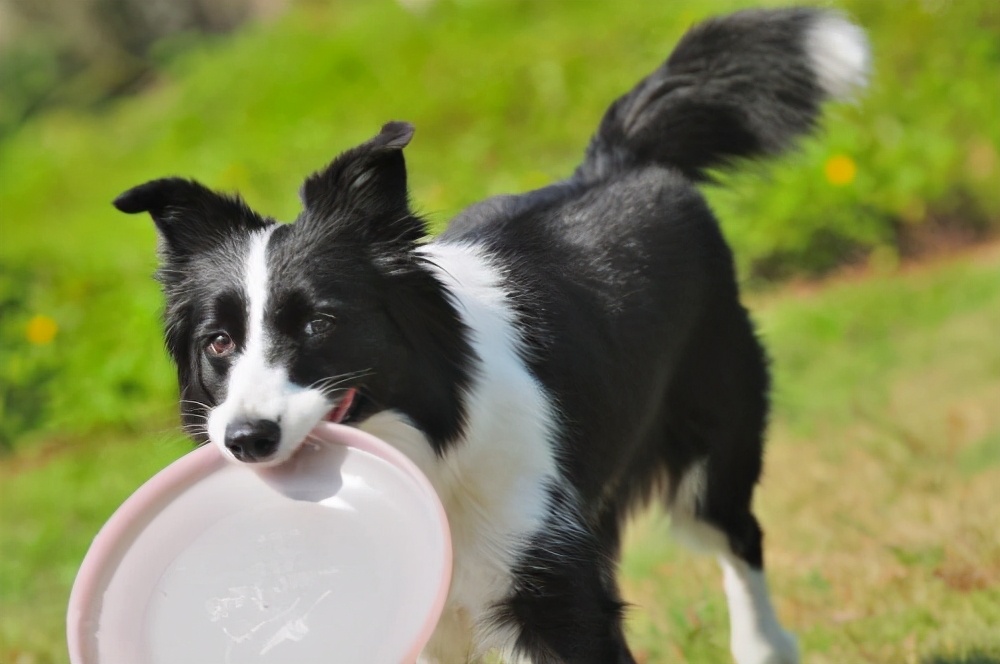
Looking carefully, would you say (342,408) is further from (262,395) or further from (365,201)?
(365,201)

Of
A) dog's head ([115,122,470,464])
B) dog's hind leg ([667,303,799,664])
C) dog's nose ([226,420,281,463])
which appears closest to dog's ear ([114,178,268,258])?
dog's head ([115,122,470,464])

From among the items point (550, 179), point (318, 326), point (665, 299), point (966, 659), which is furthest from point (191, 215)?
point (550, 179)

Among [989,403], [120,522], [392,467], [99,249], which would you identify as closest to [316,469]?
[392,467]

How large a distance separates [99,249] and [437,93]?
2957mm

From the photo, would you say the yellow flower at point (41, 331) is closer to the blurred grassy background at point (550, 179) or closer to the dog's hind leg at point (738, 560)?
the blurred grassy background at point (550, 179)

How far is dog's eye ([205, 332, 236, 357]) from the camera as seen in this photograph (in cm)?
272

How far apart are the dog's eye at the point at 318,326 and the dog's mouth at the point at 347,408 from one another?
148 millimetres

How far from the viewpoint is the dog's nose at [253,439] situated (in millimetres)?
2477

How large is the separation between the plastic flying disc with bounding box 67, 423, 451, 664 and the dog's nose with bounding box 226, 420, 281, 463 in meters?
0.16

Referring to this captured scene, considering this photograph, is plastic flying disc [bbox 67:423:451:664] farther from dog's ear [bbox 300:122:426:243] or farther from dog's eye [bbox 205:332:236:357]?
dog's ear [bbox 300:122:426:243]

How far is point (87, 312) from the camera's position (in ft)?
26.9

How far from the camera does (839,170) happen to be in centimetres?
779

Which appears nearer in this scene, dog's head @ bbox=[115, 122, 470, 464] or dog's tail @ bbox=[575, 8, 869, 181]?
dog's head @ bbox=[115, 122, 470, 464]

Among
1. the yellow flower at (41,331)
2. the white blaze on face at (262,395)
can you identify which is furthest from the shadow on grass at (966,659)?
the yellow flower at (41,331)
